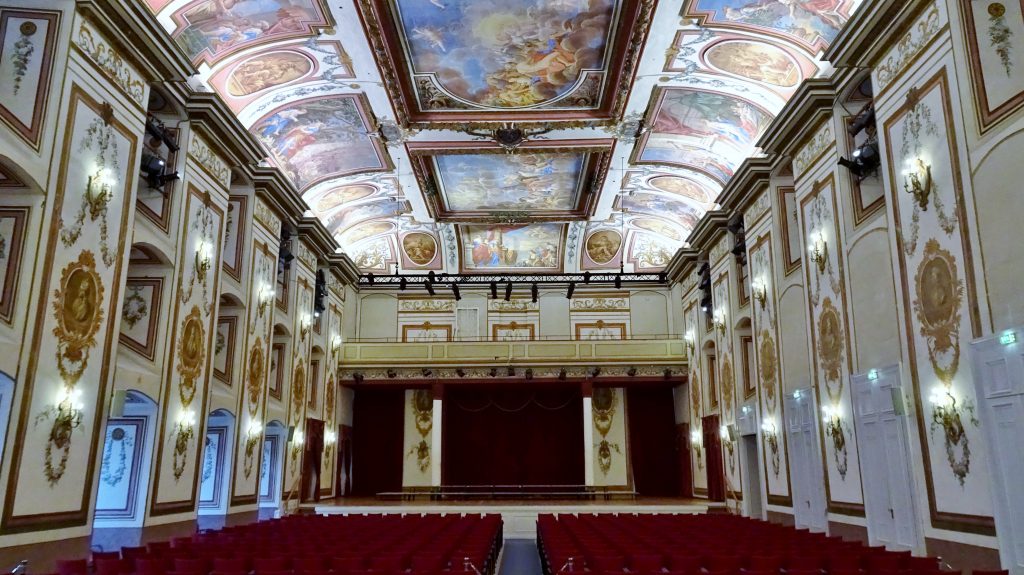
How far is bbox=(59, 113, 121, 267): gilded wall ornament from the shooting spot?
33.3ft

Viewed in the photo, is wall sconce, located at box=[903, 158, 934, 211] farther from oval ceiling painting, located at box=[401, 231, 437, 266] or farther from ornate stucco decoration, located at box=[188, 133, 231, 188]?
oval ceiling painting, located at box=[401, 231, 437, 266]

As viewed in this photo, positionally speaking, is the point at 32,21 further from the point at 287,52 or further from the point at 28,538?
the point at 28,538

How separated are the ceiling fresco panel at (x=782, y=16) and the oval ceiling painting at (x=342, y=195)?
11.8 meters

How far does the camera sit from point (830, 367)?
43.1 feet

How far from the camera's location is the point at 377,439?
2802cm

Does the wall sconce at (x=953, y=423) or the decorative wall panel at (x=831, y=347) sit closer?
the wall sconce at (x=953, y=423)

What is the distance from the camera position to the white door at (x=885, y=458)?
10.5 metres

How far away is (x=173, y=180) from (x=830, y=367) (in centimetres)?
1219

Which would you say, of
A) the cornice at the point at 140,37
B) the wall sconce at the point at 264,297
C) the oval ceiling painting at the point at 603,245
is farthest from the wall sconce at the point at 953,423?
the oval ceiling painting at the point at 603,245

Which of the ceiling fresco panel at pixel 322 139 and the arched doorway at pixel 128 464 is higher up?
the ceiling fresco panel at pixel 322 139

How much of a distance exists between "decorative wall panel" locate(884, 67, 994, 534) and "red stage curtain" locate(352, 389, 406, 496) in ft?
67.8

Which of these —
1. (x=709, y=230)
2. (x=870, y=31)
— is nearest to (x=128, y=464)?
(x=870, y=31)

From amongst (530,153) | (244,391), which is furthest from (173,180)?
(530,153)

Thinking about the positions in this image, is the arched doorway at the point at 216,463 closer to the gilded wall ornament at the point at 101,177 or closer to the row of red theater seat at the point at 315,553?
the row of red theater seat at the point at 315,553
